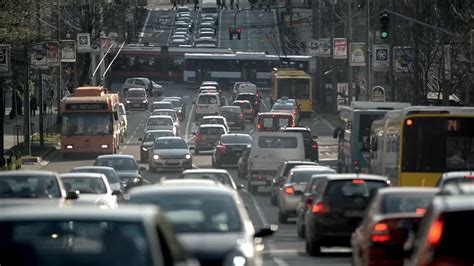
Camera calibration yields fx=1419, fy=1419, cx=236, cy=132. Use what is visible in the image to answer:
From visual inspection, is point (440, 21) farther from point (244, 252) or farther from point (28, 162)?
point (244, 252)

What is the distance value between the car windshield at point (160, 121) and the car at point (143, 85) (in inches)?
1277

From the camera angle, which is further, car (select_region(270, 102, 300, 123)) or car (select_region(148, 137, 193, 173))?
car (select_region(270, 102, 300, 123))

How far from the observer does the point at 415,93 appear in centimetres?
6444

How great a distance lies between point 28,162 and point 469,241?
4767cm

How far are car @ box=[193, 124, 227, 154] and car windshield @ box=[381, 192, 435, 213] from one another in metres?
42.4

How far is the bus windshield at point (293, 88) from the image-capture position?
88.5m

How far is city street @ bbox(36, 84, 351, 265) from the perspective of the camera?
24672 mm

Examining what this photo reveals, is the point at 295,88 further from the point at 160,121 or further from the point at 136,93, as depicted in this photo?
the point at 160,121

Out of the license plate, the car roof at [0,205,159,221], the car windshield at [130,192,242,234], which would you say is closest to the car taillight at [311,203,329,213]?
the license plate

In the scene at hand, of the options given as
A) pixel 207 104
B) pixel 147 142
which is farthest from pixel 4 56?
pixel 207 104

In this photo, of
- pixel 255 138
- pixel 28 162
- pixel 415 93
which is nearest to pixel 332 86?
pixel 415 93

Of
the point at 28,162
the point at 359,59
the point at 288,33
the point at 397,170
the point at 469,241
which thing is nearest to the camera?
the point at 469,241

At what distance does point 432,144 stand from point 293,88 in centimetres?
5853

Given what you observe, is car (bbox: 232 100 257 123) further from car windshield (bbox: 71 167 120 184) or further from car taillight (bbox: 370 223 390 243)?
car taillight (bbox: 370 223 390 243)
